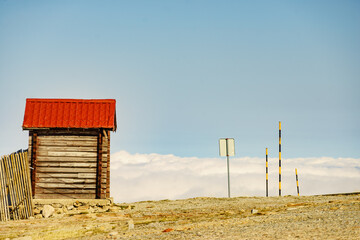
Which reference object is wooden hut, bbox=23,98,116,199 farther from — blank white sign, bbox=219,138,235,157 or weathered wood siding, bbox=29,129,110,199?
blank white sign, bbox=219,138,235,157

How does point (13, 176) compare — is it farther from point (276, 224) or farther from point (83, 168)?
point (276, 224)

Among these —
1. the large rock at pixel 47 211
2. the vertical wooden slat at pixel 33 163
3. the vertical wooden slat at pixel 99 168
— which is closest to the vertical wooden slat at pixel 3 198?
the large rock at pixel 47 211

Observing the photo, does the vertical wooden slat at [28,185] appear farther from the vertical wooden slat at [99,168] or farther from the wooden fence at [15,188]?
the vertical wooden slat at [99,168]

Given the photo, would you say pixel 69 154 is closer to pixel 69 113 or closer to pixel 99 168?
pixel 99 168

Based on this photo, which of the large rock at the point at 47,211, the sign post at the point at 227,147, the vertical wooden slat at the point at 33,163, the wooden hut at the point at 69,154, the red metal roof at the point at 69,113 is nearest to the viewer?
the large rock at the point at 47,211

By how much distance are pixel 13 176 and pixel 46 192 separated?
2932mm

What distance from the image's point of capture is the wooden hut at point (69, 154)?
806 inches

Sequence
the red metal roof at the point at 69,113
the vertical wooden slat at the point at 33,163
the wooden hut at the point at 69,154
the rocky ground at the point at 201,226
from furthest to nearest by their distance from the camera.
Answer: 1. the red metal roof at the point at 69,113
2. the wooden hut at the point at 69,154
3. the vertical wooden slat at the point at 33,163
4. the rocky ground at the point at 201,226

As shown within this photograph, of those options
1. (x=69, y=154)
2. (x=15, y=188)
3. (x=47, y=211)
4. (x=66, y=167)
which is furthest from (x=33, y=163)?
(x=47, y=211)

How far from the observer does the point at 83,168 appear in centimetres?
2058

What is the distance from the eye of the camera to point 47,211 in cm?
1862

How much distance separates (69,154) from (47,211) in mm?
3110

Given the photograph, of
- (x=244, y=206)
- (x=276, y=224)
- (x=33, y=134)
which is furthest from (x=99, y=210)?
(x=276, y=224)

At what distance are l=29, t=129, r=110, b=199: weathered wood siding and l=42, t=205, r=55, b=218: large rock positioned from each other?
1.58 m
